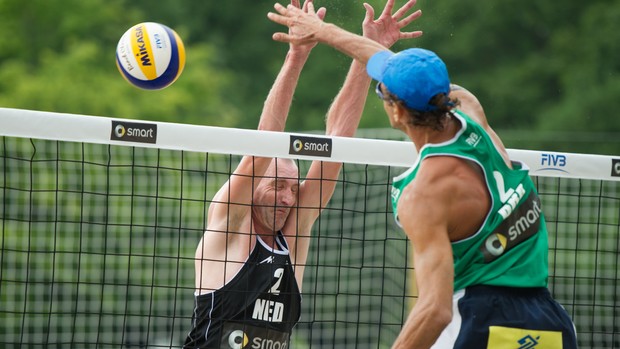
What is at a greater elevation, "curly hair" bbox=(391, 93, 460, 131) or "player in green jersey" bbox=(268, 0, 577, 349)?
"curly hair" bbox=(391, 93, 460, 131)

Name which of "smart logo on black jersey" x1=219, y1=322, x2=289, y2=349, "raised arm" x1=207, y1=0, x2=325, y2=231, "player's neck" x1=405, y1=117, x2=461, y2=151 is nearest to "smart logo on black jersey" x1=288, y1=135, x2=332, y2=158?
"raised arm" x1=207, y1=0, x2=325, y2=231

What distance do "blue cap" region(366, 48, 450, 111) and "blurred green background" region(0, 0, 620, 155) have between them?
1542cm

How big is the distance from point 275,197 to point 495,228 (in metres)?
1.83

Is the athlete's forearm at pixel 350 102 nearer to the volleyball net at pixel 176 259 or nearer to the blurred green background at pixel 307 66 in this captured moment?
the volleyball net at pixel 176 259

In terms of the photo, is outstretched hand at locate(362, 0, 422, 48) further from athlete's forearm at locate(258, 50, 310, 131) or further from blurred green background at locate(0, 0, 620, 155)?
blurred green background at locate(0, 0, 620, 155)

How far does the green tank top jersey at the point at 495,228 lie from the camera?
12.7 feet

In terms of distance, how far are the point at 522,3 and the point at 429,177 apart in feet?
78.3

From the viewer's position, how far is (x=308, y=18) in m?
4.50

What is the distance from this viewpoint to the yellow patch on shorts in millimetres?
3883

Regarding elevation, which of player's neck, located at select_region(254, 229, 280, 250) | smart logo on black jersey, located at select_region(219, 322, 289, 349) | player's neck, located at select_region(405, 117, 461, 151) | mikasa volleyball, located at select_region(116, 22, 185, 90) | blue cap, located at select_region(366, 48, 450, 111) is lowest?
smart logo on black jersey, located at select_region(219, 322, 289, 349)

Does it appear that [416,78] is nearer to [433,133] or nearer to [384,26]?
[433,133]

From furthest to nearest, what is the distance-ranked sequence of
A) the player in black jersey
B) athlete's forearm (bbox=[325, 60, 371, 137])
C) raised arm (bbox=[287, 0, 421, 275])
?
athlete's forearm (bbox=[325, 60, 371, 137]) < raised arm (bbox=[287, 0, 421, 275]) < the player in black jersey

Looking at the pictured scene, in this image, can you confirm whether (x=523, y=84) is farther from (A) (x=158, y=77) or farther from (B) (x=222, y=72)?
(A) (x=158, y=77)

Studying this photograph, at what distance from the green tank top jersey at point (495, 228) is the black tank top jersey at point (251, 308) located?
5.04 ft
